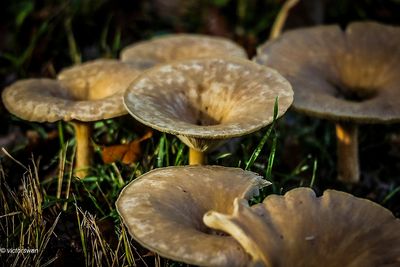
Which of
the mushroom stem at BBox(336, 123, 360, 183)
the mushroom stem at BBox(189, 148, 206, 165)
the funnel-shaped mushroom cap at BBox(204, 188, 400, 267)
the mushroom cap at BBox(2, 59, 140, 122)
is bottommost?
the mushroom stem at BBox(336, 123, 360, 183)

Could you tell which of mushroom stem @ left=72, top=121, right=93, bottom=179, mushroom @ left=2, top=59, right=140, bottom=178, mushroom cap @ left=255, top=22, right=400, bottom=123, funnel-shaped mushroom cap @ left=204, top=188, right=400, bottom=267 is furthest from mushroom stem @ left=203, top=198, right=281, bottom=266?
mushroom stem @ left=72, top=121, right=93, bottom=179

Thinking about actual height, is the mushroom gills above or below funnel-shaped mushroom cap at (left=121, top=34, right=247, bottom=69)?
below

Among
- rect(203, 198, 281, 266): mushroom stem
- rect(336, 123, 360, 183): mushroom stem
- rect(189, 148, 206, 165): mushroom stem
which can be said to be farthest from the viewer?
rect(336, 123, 360, 183): mushroom stem

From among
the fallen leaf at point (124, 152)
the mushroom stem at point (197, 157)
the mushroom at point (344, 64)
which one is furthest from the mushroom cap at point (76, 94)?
the mushroom at point (344, 64)

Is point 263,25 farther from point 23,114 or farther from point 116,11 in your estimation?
point 23,114

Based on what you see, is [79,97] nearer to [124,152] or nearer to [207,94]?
[124,152]

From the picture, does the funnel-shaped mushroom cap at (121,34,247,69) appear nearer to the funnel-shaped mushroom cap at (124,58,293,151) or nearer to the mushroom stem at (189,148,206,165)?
the funnel-shaped mushroom cap at (124,58,293,151)

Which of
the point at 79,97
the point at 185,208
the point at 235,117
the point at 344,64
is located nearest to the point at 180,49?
the point at 79,97
